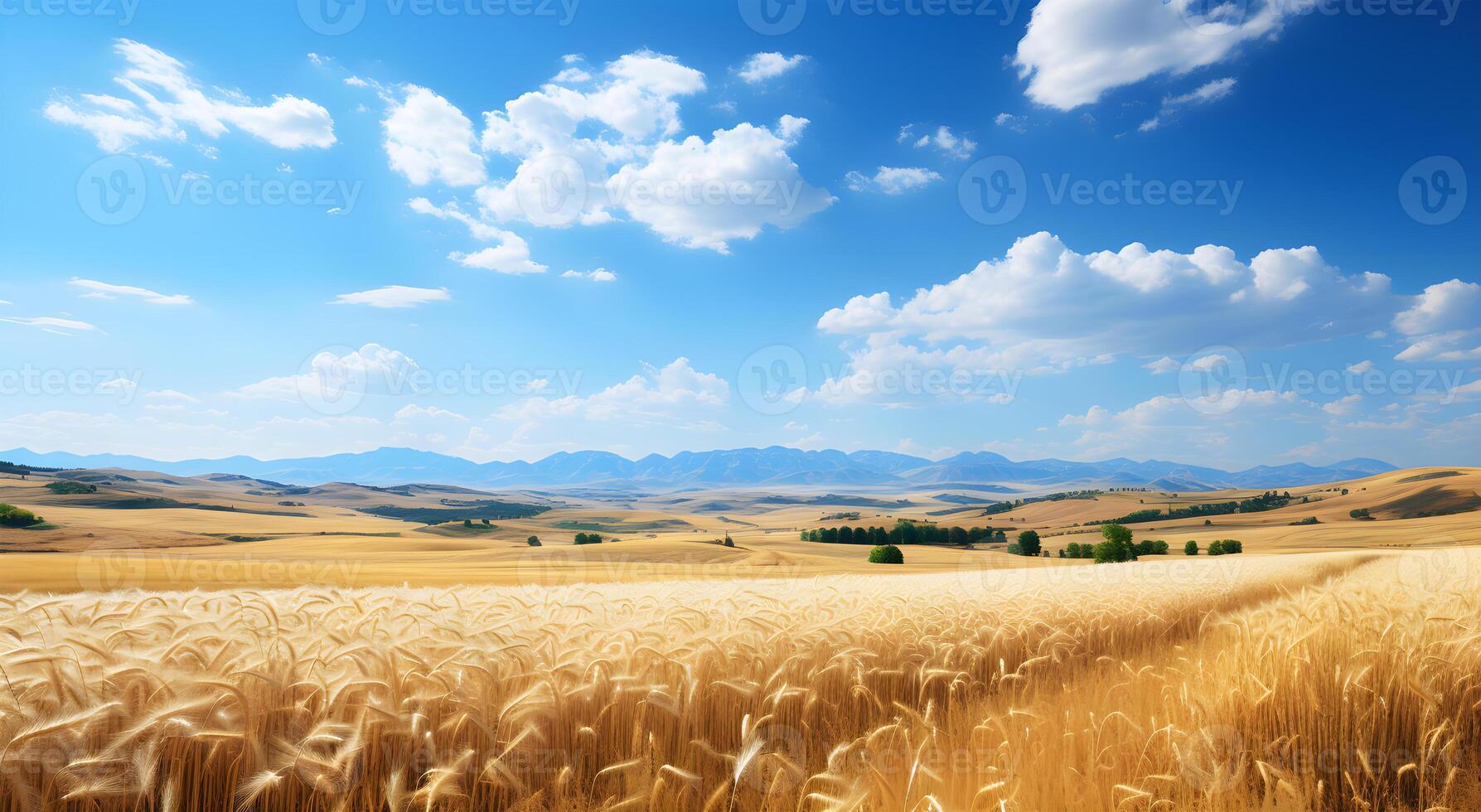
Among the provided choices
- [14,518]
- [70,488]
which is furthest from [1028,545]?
[70,488]

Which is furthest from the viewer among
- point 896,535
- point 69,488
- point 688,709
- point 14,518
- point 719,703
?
point 896,535

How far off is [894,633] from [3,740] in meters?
5.21

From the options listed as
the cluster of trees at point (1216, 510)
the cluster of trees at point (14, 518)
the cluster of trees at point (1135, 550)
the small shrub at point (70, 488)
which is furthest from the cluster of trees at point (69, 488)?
the cluster of trees at point (1216, 510)

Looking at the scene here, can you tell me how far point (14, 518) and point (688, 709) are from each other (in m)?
44.3

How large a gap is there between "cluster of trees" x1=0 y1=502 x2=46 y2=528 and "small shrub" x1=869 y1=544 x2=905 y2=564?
5029 cm

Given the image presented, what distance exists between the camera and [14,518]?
31.9 m

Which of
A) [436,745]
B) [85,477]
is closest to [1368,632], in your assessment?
[436,745]

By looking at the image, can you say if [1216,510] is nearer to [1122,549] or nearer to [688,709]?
[1122,549]

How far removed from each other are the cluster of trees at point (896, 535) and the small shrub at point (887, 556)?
1971 cm

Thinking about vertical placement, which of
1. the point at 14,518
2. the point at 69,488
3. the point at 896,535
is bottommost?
the point at 896,535

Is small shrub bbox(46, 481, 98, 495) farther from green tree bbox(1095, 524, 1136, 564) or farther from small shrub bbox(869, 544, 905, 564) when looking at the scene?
green tree bbox(1095, 524, 1136, 564)

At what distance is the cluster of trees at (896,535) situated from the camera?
80438 millimetres

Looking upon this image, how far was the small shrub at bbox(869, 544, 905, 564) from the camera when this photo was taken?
181ft

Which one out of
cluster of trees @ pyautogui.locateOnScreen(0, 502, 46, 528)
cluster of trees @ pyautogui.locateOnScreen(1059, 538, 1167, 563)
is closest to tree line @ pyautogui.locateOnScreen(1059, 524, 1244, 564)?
cluster of trees @ pyautogui.locateOnScreen(1059, 538, 1167, 563)
